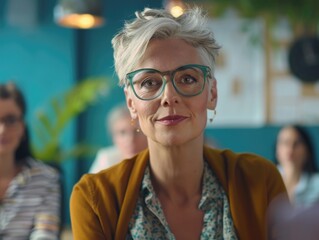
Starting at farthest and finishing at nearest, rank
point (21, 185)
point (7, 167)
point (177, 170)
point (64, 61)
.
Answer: point (64, 61)
point (7, 167)
point (21, 185)
point (177, 170)

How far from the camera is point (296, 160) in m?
4.31

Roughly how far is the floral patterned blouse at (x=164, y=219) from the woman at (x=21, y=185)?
901 millimetres

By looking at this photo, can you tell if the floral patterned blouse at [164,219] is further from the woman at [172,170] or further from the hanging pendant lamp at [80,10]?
the hanging pendant lamp at [80,10]

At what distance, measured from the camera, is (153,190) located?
56.2 inches

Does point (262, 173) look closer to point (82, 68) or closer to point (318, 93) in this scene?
point (318, 93)

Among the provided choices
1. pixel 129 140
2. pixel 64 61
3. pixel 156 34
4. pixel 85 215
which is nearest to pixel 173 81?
pixel 156 34

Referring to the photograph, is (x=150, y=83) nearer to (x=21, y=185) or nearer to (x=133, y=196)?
(x=133, y=196)

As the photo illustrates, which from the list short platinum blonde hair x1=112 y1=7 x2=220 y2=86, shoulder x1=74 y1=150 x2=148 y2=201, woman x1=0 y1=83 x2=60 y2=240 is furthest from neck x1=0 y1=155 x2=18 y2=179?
short platinum blonde hair x1=112 y1=7 x2=220 y2=86

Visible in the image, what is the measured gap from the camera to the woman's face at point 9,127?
96.7 inches

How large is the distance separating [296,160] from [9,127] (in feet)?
8.09

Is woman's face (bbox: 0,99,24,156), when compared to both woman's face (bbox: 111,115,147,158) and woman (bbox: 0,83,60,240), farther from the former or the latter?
woman's face (bbox: 111,115,147,158)

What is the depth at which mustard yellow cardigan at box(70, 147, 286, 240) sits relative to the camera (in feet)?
Result: 4.43

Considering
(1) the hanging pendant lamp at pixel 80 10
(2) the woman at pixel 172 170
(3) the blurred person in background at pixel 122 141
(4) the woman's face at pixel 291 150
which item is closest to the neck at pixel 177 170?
(2) the woman at pixel 172 170

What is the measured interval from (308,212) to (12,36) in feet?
22.4
